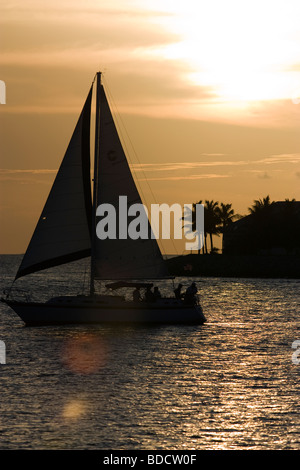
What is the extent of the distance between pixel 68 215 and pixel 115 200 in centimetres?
286

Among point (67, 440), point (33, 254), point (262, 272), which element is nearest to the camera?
point (67, 440)

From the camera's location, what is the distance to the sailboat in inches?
1791

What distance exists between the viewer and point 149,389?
30.1 metres

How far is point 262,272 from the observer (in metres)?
142

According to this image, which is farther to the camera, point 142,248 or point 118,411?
point 142,248

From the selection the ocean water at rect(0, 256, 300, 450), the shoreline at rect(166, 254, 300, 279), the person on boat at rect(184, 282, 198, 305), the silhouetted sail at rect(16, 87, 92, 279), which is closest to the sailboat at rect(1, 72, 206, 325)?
the silhouetted sail at rect(16, 87, 92, 279)

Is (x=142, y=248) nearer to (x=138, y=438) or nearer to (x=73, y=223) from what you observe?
(x=73, y=223)

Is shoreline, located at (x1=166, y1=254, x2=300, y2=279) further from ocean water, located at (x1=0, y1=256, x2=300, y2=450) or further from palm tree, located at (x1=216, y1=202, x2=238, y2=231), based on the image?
ocean water, located at (x1=0, y1=256, x2=300, y2=450)

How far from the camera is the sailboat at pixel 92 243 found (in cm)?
4550

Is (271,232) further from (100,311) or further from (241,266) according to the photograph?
(100,311)

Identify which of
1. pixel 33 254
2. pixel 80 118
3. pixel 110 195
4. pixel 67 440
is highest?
pixel 80 118

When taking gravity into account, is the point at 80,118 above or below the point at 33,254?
above

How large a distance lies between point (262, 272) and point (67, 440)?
12157 centimetres

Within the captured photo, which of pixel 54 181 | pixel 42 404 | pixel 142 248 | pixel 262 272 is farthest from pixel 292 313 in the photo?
pixel 262 272
